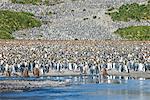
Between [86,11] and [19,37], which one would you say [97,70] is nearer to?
[19,37]

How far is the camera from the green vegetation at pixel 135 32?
85.4 m

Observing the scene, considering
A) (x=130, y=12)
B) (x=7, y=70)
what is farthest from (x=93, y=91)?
(x=130, y=12)

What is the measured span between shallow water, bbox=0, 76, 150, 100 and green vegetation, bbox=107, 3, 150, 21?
2167 inches

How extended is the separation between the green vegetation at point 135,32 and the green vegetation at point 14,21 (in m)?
11.9

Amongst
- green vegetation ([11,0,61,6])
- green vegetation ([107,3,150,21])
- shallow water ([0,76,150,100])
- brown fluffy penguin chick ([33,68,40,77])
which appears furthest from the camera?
green vegetation ([11,0,61,6])

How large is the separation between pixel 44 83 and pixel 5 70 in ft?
21.6

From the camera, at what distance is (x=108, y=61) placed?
1962 inches

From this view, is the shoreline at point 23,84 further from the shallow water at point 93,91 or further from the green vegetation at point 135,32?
the green vegetation at point 135,32

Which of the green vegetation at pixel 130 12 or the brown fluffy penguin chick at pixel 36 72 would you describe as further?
the green vegetation at pixel 130 12

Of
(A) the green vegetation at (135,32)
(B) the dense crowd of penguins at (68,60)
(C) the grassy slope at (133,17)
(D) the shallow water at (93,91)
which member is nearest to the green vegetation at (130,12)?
(C) the grassy slope at (133,17)

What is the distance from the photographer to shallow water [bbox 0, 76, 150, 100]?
3316cm

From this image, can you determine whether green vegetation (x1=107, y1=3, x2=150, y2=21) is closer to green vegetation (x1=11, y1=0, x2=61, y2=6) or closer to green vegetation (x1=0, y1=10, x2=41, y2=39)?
green vegetation (x1=0, y1=10, x2=41, y2=39)

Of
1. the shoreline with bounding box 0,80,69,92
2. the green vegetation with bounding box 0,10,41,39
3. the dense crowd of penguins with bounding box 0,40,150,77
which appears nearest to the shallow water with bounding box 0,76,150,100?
the shoreline with bounding box 0,80,69,92

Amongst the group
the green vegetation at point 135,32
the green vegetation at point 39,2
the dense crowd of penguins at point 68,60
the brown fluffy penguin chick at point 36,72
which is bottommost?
the brown fluffy penguin chick at point 36,72
